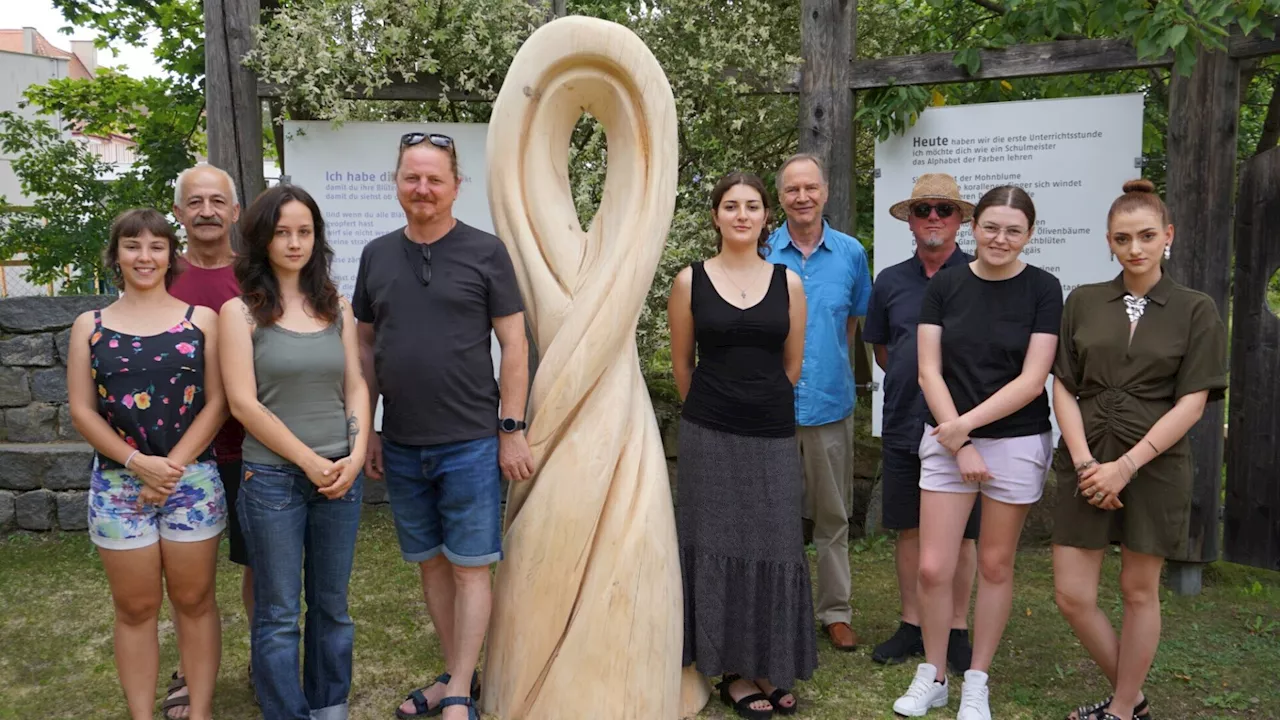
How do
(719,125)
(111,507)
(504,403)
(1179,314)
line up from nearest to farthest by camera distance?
(111,507)
(1179,314)
(504,403)
(719,125)

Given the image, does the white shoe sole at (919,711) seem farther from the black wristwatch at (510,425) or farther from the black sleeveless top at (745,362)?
the black wristwatch at (510,425)

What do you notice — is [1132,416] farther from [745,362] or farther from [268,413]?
[268,413]

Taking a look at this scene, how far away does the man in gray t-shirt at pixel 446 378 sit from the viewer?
2.75 metres

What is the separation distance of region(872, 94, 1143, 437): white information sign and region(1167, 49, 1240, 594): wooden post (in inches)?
7.1

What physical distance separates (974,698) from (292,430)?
2.25 meters

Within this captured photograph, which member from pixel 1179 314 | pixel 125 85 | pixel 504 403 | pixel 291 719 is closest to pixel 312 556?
pixel 291 719

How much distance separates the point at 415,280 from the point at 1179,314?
2227 mm

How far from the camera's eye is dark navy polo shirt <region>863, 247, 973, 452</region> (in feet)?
11.2

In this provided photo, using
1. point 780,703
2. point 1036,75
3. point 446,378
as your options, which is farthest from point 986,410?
point 1036,75

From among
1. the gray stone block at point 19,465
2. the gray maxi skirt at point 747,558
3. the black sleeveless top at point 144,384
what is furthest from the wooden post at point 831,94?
the gray stone block at point 19,465

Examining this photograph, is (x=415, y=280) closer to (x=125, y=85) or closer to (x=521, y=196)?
(x=521, y=196)

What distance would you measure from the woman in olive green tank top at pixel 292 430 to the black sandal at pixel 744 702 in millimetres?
1242

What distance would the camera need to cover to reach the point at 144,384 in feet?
8.45

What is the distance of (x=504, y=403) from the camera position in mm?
2891
